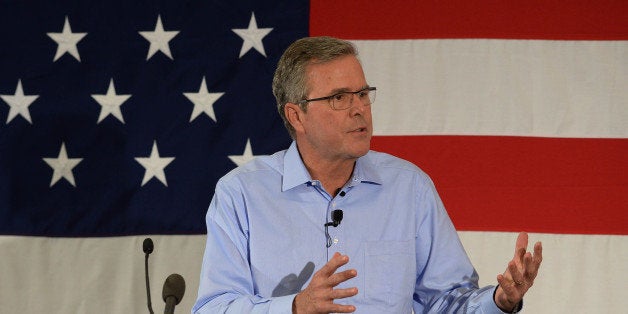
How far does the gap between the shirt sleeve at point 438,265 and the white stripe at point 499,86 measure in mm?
934

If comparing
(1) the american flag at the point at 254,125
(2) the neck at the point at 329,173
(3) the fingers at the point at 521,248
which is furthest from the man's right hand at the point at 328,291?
(1) the american flag at the point at 254,125

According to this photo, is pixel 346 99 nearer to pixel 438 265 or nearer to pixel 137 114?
pixel 438 265

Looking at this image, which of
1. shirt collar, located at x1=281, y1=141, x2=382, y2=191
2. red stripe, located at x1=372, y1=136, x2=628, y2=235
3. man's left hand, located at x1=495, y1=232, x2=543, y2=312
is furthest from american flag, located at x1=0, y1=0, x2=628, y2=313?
man's left hand, located at x1=495, y1=232, x2=543, y2=312

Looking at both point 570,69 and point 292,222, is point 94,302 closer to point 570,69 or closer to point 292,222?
point 292,222

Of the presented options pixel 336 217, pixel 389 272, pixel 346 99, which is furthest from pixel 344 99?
pixel 389 272

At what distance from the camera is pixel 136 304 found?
3.51 meters

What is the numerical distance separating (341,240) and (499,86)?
4.23 feet

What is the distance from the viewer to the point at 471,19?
340 centimetres

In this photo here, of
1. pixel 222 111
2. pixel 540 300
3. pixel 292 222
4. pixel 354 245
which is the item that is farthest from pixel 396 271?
pixel 222 111

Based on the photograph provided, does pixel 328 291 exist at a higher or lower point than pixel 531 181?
lower

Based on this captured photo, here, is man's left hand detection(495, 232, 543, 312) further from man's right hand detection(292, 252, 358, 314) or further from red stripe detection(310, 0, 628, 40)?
red stripe detection(310, 0, 628, 40)

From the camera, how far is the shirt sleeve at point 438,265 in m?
2.36

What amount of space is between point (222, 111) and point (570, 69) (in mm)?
1424

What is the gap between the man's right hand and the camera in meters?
1.91
